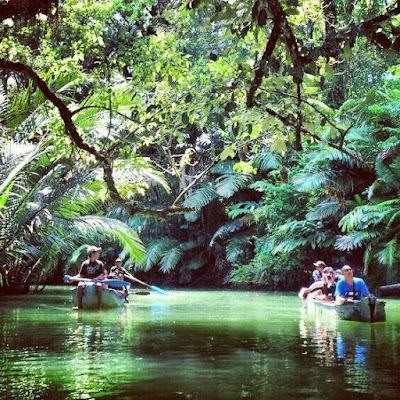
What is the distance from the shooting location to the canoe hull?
1544 cm

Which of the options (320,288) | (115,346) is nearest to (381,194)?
(320,288)

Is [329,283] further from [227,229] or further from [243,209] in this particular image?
[227,229]

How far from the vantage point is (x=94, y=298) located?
51.2 feet

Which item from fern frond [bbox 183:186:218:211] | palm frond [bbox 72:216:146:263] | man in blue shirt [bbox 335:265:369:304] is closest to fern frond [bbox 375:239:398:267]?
man in blue shirt [bbox 335:265:369:304]

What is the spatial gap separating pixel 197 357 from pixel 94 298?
8.25 metres

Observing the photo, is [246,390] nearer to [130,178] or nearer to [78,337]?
[78,337]

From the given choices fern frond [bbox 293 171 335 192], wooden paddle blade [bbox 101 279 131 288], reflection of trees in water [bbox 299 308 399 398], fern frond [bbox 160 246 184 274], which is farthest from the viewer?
fern frond [bbox 160 246 184 274]

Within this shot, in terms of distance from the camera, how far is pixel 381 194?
20.2 m

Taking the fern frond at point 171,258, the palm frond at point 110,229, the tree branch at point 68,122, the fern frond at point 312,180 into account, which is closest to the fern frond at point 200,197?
the fern frond at point 171,258

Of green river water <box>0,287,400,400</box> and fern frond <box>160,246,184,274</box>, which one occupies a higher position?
fern frond <box>160,246,184,274</box>

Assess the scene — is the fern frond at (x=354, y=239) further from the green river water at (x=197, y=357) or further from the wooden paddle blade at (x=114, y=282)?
the wooden paddle blade at (x=114, y=282)

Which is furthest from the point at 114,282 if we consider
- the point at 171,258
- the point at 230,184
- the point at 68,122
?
the point at 171,258

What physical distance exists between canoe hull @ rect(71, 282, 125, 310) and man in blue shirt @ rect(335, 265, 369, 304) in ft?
17.3

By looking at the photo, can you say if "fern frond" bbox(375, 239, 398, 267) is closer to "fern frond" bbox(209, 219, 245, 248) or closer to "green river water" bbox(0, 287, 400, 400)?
"green river water" bbox(0, 287, 400, 400)
